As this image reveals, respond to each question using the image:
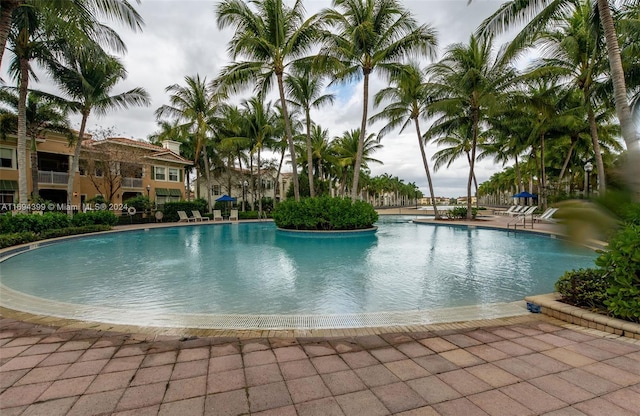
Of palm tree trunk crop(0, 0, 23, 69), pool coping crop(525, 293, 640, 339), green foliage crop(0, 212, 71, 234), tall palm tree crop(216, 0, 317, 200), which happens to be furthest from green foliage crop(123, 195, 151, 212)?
pool coping crop(525, 293, 640, 339)

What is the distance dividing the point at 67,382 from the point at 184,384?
3.00 feet

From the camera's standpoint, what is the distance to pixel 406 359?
264 cm

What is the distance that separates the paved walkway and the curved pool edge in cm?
45

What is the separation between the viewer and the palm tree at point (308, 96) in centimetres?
1716

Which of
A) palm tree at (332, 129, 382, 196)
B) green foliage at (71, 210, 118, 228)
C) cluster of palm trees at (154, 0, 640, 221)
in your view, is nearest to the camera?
cluster of palm trees at (154, 0, 640, 221)

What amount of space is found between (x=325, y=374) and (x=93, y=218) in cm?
1853

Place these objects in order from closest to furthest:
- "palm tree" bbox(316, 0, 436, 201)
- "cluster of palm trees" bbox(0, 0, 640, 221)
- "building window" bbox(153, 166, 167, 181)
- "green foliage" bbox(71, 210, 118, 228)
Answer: "cluster of palm trees" bbox(0, 0, 640, 221), "palm tree" bbox(316, 0, 436, 201), "green foliage" bbox(71, 210, 118, 228), "building window" bbox(153, 166, 167, 181)

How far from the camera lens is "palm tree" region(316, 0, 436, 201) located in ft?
42.8

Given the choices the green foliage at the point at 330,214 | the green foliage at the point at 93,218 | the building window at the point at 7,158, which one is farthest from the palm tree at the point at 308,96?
the building window at the point at 7,158

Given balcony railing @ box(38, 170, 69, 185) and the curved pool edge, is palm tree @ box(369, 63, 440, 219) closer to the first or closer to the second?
the curved pool edge

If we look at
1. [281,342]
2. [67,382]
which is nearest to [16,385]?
[67,382]

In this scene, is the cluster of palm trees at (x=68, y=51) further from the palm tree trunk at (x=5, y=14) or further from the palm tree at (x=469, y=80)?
the palm tree at (x=469, y=80)

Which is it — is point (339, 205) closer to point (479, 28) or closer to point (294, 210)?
point (294, 210)

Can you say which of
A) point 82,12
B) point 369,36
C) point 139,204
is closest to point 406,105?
point 369,36
